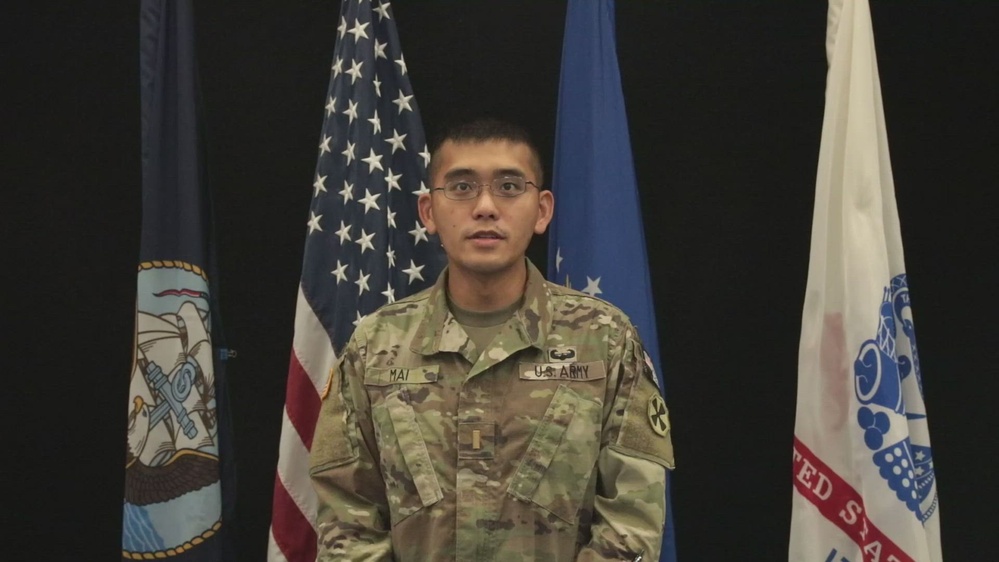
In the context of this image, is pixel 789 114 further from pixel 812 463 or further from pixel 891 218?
pixel 812 463

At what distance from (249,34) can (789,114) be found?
1826 millimetres

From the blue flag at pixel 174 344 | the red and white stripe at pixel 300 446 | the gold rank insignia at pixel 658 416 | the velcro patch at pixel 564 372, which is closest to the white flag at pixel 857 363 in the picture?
the gold rank insignia at pixel 658 416

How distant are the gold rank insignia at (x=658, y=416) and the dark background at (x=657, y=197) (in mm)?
1267

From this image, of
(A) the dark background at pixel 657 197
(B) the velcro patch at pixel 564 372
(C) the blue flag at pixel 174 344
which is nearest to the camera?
(B) the velcro patch at pixel 564 372

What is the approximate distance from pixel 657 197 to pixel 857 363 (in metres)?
1.06

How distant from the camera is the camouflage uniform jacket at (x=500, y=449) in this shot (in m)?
1.89

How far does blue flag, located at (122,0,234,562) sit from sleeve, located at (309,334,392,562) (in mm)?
691

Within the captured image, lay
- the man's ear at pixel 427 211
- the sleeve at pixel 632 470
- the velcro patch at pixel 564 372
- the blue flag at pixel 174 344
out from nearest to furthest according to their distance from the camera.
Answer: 1. the sleeve at pixel 632 470
2. the velcro patch at pixel 564 372
3. the man's ear at pixel 427 211
4. the blue flag at pixel 174 344

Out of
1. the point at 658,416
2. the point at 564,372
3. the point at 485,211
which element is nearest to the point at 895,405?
the point at 658,416

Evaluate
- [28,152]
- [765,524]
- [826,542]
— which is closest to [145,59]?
[28,152]

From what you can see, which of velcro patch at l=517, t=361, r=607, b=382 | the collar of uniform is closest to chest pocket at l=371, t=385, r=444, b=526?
the collar of uniform

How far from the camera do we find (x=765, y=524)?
3221 millimetres

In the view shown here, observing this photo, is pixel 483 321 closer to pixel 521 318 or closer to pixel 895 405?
pixel 521 318

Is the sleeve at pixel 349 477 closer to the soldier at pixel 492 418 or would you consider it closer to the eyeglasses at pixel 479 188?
the soldier at pixel 492 418
